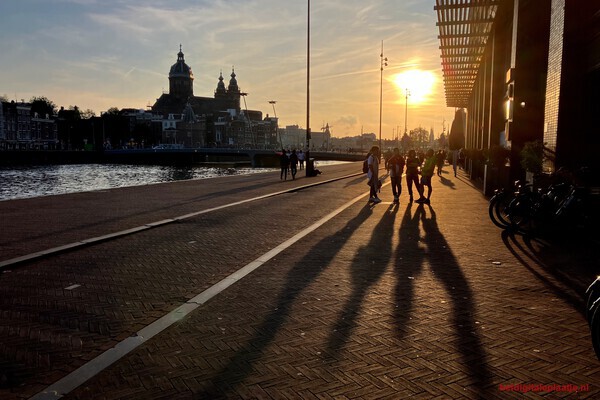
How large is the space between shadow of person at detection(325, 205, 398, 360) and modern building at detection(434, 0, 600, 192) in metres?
4.34

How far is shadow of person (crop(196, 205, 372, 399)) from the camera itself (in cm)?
309

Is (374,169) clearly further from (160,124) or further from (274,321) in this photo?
(160,124)

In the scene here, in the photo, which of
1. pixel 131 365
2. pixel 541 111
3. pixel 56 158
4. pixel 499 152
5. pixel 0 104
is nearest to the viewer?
pixel 131 365

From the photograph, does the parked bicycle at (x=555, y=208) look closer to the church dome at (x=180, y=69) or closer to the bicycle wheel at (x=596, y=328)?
the bicycle wheel at (x=596, y=328)

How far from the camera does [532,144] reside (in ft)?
35.3

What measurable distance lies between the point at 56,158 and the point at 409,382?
92.0 metres

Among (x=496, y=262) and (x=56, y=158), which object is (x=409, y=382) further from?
(x=56, y=158)

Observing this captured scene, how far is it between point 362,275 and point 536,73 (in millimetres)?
10312

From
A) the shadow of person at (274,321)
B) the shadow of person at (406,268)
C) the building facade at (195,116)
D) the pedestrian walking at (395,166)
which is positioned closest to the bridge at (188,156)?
the building facade at (195,116)

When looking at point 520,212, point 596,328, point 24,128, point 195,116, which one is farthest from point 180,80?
point 596,328

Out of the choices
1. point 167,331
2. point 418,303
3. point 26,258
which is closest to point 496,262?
point 418,303

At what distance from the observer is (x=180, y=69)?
157 metres

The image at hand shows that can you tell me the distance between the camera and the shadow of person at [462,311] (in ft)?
10.6

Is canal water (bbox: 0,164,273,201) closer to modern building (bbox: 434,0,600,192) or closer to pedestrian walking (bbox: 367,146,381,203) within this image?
pedestrian walking (bbox: 367,146,381,203)
